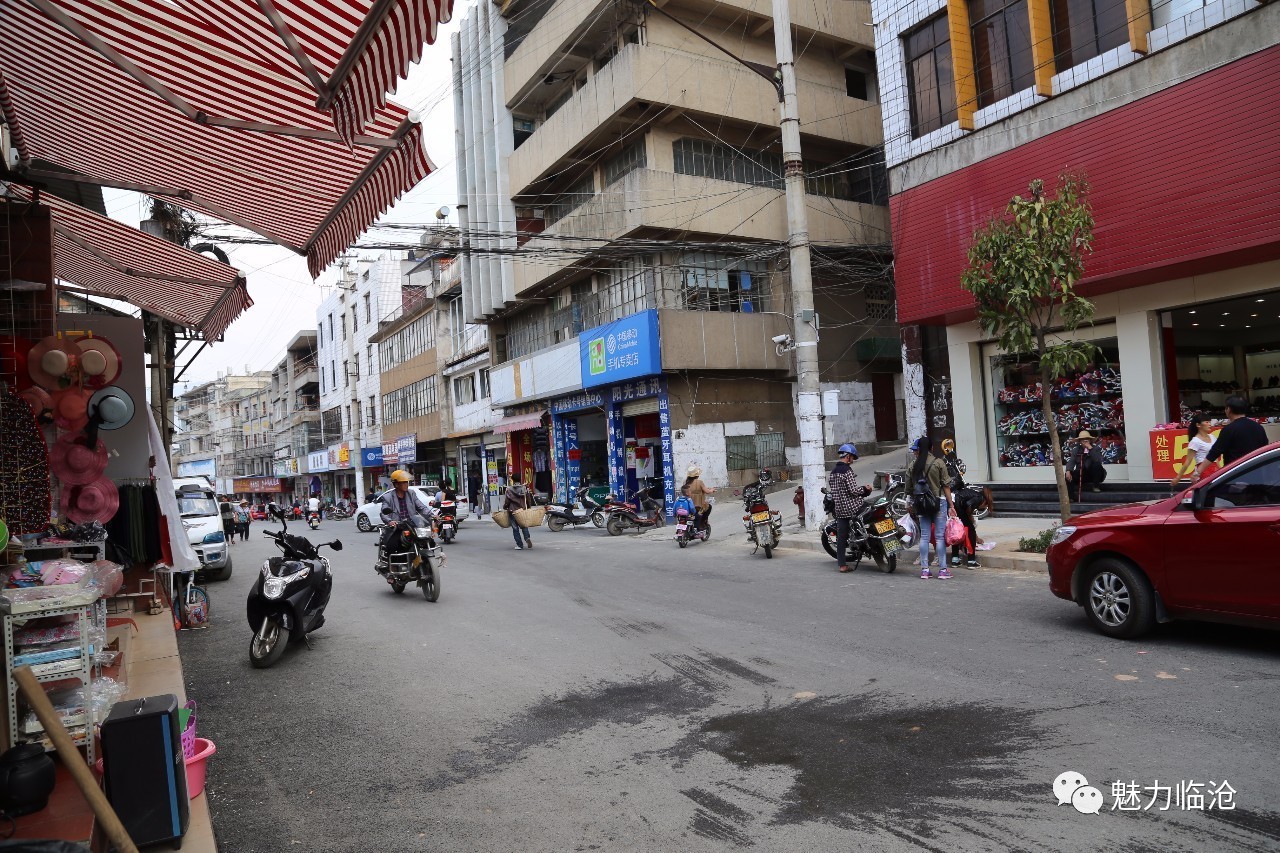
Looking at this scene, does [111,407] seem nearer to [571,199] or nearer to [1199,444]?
[1199,444]

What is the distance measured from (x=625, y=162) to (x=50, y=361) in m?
22.1

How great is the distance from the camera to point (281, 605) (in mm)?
7996

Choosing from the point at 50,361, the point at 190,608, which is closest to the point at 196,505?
the point at 190,608

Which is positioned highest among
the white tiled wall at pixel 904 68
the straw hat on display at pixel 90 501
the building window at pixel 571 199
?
the building window at pixel 571 199

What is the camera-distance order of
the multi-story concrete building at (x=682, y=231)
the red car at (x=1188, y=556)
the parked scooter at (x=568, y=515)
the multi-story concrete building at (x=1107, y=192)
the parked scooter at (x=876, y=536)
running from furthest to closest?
1. the multi-story concrete building at (x=682, y=231)
2. the parked scooter at (x=568, y=515)
3. the multi-story concrete building at (x=1107, y=192)
4. the parked scooter at (x=876, y=536)
5. the red car at (x=1188, y=556)

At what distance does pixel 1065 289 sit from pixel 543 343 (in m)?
22.7

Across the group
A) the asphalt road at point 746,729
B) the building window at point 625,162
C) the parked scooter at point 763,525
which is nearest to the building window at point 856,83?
the building window at point 625,162

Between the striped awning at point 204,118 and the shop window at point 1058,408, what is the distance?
44.4 ft

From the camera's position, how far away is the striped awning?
12.5 ft

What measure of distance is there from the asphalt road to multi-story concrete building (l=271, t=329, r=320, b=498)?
59.3m

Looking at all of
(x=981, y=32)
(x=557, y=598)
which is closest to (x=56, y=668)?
(x=557, y=598)

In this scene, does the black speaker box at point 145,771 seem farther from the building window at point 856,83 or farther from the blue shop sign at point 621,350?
the building window at point 856,83

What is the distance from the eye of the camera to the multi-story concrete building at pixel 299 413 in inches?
2628

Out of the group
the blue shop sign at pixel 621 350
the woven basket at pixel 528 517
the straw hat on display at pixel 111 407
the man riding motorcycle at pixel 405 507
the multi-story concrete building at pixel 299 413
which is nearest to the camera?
the straw hat on display at pixel 111 407
